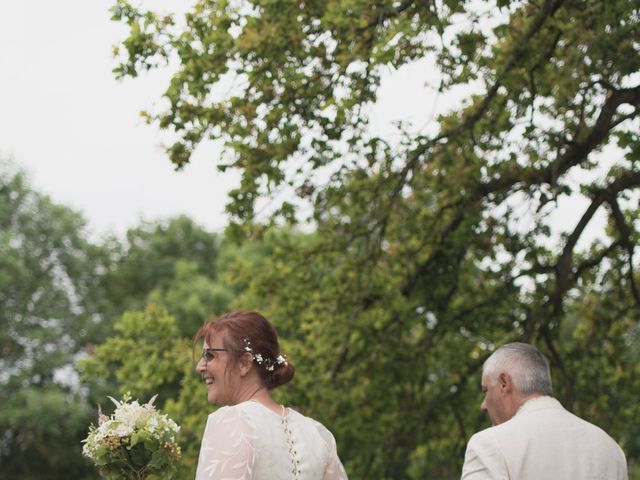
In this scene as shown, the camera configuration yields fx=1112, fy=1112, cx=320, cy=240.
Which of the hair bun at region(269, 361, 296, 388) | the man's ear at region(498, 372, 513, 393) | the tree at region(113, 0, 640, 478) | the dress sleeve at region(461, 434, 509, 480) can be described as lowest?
the dress sleeve at region(461, 434, 509, 480)

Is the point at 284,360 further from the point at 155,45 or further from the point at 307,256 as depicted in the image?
the point at 307,256

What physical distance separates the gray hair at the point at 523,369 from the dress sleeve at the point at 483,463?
32cm

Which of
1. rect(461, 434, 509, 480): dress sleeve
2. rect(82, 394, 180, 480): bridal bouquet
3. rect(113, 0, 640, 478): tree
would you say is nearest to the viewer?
rect(461, 434, 509, 480): dress sleeve

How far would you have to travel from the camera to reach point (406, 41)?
27.6ft

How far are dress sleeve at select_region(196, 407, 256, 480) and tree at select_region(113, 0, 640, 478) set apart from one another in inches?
142

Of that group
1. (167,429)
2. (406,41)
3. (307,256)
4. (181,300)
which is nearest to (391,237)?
(307,256)

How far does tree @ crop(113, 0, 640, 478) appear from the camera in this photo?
8.49m

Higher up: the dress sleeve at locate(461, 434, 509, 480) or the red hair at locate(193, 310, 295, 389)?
the red hair at locate(193, 310, 295, 389)

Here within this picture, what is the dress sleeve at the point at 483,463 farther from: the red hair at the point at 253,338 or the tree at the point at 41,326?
the tree at the point at 41,326

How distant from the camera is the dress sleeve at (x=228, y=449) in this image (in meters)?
4.16

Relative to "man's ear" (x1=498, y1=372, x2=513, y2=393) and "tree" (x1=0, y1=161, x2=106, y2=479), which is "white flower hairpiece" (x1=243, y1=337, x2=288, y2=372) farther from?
"tree" (x1=0, y1=161, x2=106, y2=479)

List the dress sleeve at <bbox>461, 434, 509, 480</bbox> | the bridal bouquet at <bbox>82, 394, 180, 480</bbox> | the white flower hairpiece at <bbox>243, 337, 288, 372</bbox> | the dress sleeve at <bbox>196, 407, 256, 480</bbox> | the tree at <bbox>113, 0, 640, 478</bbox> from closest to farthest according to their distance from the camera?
1. the dress sleeve at <bbox>196, 407, 256, 480</bbox>
2. the dress sleeve at <bbox>461, 434, 509, 480</bbox>
3. the white flower hairpiece at <bbox>243, 337, 288, 372</bbox>
4. the bridal bouquet at <bbox>82, 394, 180, 480</bbox>
5. the tree at <bbox>113, 0, 640, 478</bbox>

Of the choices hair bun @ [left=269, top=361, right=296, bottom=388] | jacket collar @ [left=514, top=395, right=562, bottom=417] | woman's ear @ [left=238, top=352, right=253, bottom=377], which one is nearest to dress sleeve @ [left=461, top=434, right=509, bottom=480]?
jacket collar @ [left=514, top=395, right=562, bottom=417]

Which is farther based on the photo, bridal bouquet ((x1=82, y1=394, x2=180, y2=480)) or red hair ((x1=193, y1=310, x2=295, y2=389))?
bridal bouquet ((x1=82, y1=394, x2=180, y2=480))
